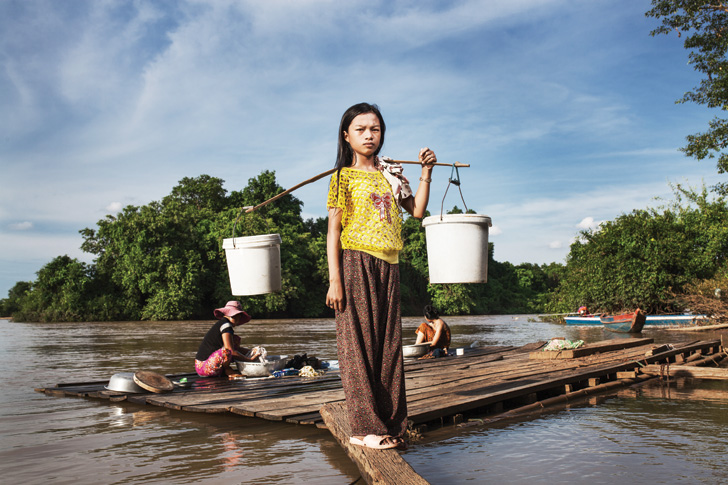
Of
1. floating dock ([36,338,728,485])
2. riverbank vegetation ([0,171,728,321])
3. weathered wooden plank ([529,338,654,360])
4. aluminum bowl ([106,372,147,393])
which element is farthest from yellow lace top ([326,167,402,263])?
riverbank vegetation ([0,171,728,321])

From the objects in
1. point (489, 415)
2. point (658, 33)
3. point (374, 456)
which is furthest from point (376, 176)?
point (658, 33)

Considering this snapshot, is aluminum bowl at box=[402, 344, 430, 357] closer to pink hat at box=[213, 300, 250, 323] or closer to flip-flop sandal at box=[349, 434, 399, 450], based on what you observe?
pink hat at box=[213, 300, 250, 323]

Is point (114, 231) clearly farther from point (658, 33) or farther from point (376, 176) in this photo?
point (376, 176)

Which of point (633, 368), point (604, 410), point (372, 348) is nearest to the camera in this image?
point (372, 348)

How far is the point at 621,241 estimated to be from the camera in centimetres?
2745

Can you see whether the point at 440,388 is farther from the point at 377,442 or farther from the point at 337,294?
the point at 337,294

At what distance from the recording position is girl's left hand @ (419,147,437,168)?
3311 mm

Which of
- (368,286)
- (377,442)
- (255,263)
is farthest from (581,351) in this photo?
(368,286)

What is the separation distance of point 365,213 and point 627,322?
66.5 feet

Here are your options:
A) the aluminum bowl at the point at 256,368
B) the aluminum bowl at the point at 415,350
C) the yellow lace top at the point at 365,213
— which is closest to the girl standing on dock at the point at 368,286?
the yellow lace top at the point at 365,213

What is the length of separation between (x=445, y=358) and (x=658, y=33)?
1551 cm

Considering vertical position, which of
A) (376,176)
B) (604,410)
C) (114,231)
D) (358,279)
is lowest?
(604,410)

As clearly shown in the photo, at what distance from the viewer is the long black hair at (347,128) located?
3311 mm

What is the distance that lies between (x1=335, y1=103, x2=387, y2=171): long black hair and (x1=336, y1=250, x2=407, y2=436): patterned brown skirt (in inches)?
22.5
